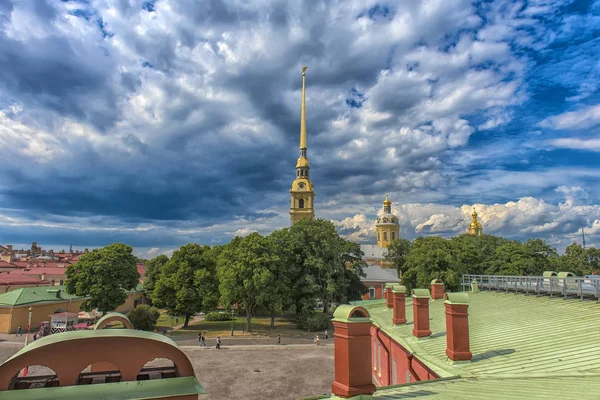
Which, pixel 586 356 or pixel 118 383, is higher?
pixel 118 383

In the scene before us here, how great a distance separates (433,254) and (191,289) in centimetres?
3026

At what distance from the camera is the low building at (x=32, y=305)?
40.9 metres

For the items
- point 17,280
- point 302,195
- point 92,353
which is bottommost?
point 17,280

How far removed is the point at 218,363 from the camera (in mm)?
29141

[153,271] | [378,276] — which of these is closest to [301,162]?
[378,276]

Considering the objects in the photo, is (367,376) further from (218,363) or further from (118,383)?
(218,363)

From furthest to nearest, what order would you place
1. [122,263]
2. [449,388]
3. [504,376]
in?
[122,263] < [504,376] < [449,388]

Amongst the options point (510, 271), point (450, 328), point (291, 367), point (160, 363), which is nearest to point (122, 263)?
point (160, 363)

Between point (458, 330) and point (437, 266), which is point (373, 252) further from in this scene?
point (458, 330)

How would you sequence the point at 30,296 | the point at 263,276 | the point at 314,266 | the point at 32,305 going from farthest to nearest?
the point at 314,266 < the point at 30,296 < the point at 32,305 < the point at 263,276

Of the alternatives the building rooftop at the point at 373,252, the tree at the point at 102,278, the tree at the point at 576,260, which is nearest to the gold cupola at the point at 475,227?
the building rooftop at the point at 373,252

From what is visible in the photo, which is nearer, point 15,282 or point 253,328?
point 253,328

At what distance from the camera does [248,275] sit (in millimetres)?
41344

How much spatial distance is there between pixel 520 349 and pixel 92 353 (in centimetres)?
1117
